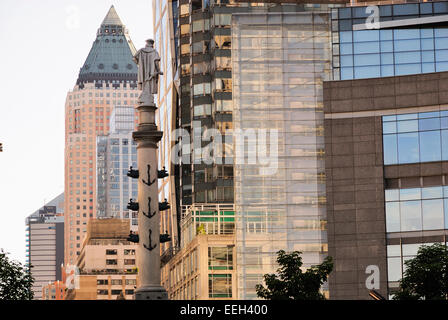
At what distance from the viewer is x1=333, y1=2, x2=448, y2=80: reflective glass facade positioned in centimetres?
10006

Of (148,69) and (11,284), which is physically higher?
(148,69)

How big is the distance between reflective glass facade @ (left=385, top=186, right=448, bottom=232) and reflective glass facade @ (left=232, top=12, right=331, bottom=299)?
8283 mm

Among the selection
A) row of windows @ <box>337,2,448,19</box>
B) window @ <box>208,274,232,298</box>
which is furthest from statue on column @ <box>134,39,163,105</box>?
window @ <box>208,274,232,298</box>

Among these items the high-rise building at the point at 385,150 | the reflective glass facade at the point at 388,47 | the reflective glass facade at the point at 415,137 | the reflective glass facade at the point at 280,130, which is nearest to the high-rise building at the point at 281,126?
the reflective glass facade at the point at 280,130

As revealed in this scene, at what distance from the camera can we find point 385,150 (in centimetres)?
9681

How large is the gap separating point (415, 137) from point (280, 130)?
15003mm

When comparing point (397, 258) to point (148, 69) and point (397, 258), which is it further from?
point (148, 69)

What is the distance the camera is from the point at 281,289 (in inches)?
2459

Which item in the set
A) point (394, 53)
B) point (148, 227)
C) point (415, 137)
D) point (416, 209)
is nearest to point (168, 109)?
point (394, 53)

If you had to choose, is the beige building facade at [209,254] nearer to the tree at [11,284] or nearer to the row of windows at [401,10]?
the row of windows at [401,10]

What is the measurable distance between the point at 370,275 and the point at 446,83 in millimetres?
19626

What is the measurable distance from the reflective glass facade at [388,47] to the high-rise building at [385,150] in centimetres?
10

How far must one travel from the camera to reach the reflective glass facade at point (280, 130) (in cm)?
10188
